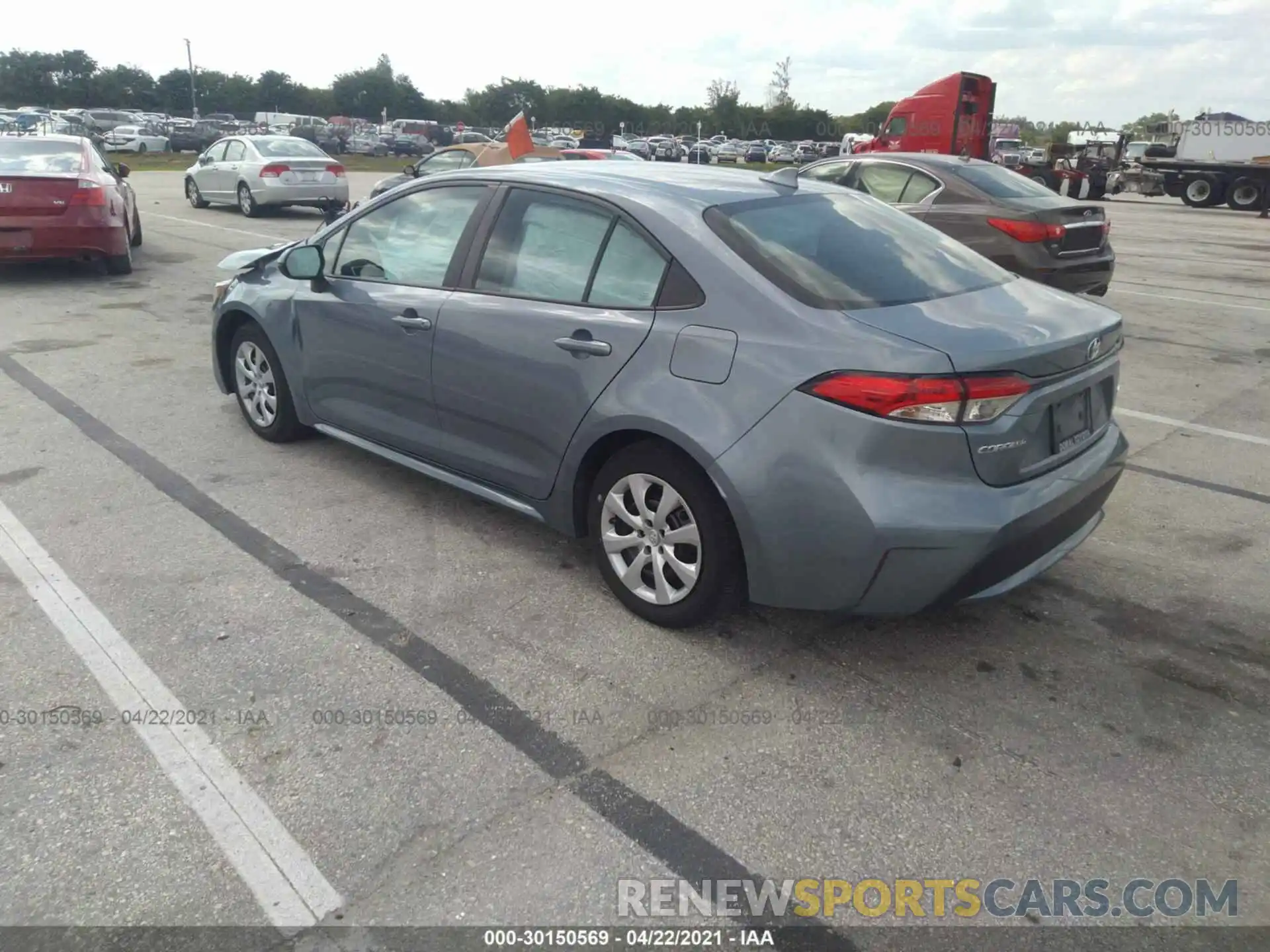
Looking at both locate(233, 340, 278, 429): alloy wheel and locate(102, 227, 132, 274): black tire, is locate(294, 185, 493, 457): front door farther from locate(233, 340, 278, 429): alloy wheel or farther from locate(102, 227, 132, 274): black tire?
locate(102, 227, 132, 274): black tire

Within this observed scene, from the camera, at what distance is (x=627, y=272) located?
355cm

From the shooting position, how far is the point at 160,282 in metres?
10.6

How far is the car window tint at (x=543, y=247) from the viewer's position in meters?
3.71

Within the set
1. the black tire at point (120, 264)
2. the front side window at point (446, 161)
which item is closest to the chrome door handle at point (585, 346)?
the black tire at point (120, 264)

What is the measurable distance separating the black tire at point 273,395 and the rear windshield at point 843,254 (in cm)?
280

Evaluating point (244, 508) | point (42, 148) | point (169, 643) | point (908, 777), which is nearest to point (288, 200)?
point (42, 148)

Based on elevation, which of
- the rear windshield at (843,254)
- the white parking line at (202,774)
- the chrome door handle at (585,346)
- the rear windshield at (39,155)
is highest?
the rear windshield at (39,155)

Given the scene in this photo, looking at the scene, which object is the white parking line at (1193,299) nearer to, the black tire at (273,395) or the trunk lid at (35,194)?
the black tire at (273,395)

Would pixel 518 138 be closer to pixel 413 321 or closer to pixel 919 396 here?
pixel 413 321

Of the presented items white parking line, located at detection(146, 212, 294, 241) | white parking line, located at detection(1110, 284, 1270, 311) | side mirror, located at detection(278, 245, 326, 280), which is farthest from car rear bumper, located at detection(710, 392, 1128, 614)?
white parking line, located at detection(146, 212, 294, 241)

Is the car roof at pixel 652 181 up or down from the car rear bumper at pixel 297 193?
up

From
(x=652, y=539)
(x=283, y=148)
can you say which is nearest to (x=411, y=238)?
(x=652, y=539)

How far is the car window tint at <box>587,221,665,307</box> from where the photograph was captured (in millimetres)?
3461

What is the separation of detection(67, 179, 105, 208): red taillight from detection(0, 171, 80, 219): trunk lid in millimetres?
29
